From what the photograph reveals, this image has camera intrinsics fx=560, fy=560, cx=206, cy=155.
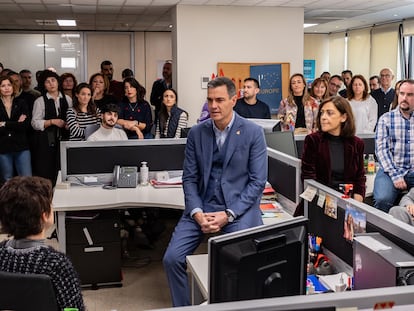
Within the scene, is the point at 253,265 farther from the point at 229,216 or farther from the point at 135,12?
the point at 135,12

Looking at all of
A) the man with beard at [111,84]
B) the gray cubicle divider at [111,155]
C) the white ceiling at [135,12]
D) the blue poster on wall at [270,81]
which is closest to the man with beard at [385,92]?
the white ceiling at [135,12]

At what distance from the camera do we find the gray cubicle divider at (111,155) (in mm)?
4484

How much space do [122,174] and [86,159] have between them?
32 centimetres

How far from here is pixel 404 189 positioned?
4020 millimetres

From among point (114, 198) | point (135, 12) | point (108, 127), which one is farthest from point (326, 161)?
point (135, 12)

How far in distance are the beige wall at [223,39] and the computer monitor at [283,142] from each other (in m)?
3.89

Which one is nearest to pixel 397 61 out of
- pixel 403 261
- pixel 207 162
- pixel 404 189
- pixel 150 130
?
pixel 150 130

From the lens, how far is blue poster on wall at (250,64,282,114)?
27.3 feet

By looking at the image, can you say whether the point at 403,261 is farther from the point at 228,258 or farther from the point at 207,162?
the point at 207,162

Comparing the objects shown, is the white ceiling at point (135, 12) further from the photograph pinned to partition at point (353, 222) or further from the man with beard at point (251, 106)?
the photograph pinned to partition at point (353, 222)

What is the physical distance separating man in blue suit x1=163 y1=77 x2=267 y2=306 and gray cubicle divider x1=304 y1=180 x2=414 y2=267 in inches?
20.1

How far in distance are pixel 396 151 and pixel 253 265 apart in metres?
2.82

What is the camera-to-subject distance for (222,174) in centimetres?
341

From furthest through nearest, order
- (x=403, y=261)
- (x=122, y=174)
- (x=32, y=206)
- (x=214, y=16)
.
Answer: (x=214, y=16) → (x=122, y=174) → (x=32, y=206) → (x=403, y=261)
